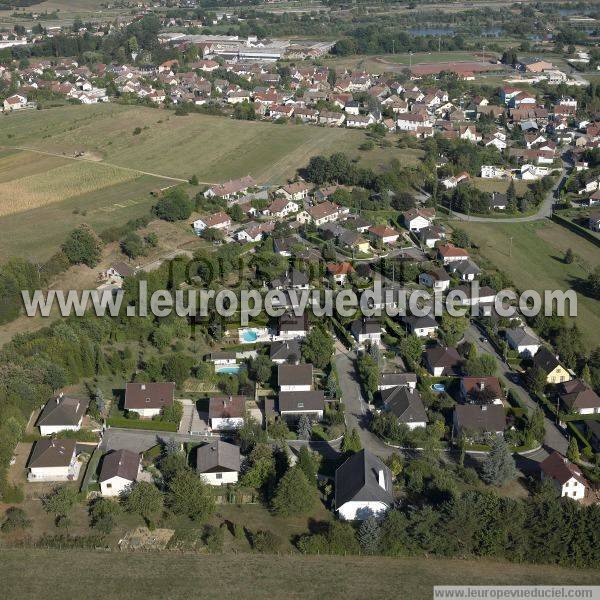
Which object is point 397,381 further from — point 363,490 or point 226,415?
point 363,490

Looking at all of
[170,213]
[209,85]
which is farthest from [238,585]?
[209,85]

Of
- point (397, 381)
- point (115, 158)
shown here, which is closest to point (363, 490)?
point (397, 381)

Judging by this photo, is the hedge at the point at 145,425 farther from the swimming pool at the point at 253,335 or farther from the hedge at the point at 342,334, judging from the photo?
the hedge at the point at 342,334

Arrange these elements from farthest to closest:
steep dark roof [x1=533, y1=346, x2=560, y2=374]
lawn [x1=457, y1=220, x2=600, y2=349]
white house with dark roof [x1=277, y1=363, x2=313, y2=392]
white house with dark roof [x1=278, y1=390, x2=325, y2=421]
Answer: lawn [x1=457, y1=220, x2=600, y2=349]
steep dark roof [x1=533, y1=346, x2=560, y2=374]
white house with dark roof [x1=277, y1=363, x2=313, y2=392]
white house with dark roof [x1=278, y1=390, x2=325, y2=421]

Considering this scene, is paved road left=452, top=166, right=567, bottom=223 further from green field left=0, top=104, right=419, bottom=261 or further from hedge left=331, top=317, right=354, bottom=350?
hedge left=331, top=317, right=354, bottom=350

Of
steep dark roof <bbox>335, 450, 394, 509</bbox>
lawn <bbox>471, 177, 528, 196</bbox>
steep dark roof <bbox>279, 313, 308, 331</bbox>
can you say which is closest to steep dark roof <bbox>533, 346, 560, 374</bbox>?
steep dark roof <bbox>335, 450, 394, 509</bbox>

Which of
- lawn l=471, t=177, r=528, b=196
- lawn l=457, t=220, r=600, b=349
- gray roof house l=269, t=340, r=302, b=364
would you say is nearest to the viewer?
gray roof house l=269, t=340, r=302, b=364
